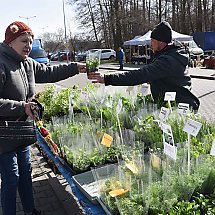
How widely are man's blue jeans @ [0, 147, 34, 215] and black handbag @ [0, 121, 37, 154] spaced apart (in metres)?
0.06

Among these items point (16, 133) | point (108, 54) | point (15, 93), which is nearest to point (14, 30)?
point (15, 93)

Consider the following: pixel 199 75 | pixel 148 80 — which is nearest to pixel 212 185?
pixel 148 80

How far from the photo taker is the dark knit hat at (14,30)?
219cm

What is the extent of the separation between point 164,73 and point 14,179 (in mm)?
1470

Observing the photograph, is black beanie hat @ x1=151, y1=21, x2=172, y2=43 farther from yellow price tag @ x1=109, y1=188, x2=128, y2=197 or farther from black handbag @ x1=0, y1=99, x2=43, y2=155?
yellow price tag @ x1=109, y1=188, x2=128, y2=197

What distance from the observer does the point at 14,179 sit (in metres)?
2.36

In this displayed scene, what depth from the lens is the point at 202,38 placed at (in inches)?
976

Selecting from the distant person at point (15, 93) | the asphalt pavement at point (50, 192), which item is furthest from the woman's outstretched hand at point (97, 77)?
the asphalt pavement at point (50, 192)

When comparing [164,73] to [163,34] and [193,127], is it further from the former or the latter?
[193,127]

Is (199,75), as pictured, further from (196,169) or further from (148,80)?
(196,169)

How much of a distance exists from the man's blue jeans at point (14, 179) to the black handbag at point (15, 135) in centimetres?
6

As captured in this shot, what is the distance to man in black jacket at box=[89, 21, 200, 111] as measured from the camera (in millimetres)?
2600

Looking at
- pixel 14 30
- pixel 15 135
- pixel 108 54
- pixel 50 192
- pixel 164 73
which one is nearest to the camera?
pixel 14 30

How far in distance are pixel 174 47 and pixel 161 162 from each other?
1277 mm
